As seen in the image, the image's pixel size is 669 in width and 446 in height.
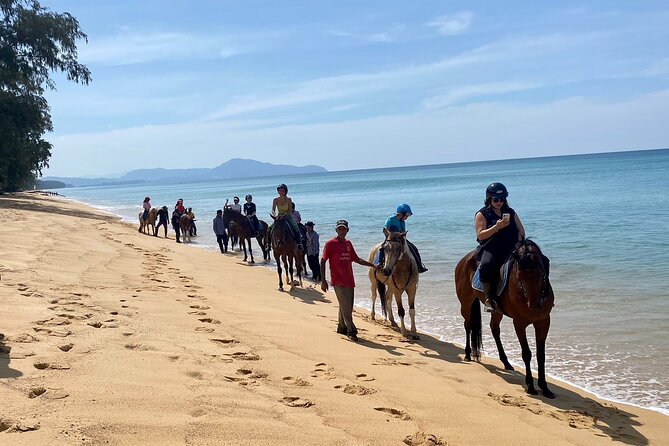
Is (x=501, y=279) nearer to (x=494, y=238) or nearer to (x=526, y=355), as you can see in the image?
(x=494, y=238)

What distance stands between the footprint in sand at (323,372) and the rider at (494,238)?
2236 millimetres

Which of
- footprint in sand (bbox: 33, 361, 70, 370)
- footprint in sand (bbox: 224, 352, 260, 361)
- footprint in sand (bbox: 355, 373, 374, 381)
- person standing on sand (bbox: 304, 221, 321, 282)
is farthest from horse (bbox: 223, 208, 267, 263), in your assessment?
footprint in sand (bbox: 33, 361, 70, 370)

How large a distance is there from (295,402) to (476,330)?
144 inches

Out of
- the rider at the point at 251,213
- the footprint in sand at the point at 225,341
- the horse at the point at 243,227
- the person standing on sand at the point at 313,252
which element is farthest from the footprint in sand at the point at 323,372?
the rider at the point at 251,213

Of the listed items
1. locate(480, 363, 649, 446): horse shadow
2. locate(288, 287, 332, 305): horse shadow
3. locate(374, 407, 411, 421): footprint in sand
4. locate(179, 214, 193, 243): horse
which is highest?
locate(179, 214, 193, 243): horse

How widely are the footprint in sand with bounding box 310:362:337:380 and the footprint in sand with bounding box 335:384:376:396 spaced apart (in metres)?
0.32

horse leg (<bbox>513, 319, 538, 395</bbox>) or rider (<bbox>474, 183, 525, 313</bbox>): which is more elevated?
rider (<bbox>474, 183, 525, 313</bbox>)

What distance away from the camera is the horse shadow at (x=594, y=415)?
5.38m

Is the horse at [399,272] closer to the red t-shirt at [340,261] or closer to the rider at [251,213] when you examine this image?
the red t-shirt at [340,261]

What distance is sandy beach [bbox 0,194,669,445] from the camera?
427cm

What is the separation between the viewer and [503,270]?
22.7ft

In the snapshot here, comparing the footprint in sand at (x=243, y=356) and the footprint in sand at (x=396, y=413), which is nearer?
the footprint in sand at (x=396, y=413)

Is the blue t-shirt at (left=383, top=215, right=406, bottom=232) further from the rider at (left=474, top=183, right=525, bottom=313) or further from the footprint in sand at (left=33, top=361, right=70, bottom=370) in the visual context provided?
the footprint in sand at (left=33, top=361, right=70, bottom=370)

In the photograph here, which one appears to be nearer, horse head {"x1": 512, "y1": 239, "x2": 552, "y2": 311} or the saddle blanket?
horse head {"x1": 512, "y1": 239, "x2": 552, "y2": 311}
